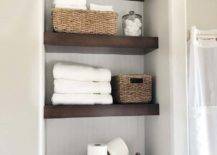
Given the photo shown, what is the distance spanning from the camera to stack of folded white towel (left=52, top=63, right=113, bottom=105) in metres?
1.56

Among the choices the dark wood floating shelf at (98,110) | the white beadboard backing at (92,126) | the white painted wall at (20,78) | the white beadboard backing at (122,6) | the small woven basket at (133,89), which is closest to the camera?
the white painted wall at (20,78)

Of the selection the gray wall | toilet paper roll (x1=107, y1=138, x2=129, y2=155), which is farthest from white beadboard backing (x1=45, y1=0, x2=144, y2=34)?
toilet paper roll (x1=107, y1=138, x2=129, y2=155)

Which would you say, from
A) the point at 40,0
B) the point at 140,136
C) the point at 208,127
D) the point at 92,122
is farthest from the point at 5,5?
the point at 208,127

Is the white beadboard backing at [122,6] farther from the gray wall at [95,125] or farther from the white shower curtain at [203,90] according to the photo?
the white shower curtain at [203,90]

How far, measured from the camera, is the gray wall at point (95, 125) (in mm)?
1766

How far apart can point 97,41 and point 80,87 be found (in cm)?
29

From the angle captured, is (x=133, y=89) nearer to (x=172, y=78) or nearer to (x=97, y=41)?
(x=172, y=78)

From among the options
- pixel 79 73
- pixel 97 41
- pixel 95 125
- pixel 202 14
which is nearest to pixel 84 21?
pixel 97 41

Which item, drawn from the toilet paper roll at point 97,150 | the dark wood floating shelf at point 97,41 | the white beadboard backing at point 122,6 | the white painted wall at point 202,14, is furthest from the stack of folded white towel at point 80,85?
the white painted wall at point 202,14

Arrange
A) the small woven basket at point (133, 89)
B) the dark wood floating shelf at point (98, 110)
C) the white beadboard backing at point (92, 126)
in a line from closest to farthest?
the dark wood floating shelf at point (98, 110) < the small woven basket at point (133, 89) < the white beadboard backing at point (92, 126)

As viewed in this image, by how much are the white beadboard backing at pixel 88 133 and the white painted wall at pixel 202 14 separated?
807mm

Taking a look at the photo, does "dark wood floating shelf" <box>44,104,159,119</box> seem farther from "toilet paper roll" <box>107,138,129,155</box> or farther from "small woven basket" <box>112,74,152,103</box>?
"toilet paper roll" <box>107,138,129,155</box>

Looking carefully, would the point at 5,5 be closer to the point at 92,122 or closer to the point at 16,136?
the point at 16,136

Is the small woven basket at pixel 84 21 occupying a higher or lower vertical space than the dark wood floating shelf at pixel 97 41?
higher
